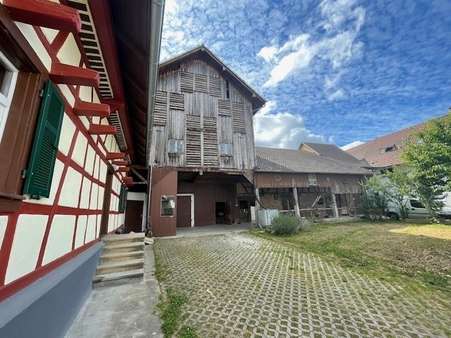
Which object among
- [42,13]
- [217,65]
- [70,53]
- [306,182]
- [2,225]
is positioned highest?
[217,65]

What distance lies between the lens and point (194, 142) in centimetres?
1182

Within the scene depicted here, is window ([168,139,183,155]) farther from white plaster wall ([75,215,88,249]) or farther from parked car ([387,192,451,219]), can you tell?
parked car ([387,192,451,219])

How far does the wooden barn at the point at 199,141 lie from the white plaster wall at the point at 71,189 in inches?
291

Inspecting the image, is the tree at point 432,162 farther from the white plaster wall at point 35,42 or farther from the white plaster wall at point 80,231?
the white plaster wall at point 35,42

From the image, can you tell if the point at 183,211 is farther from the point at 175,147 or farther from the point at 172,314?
the point at 172,314

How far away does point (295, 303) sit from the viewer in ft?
10.2

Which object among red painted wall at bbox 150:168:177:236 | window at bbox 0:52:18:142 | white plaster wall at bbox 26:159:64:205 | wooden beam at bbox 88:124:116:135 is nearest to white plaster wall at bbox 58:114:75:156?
white plaster wall at bbox 26:159:64:205

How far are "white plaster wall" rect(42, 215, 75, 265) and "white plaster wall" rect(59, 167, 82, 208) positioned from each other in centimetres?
18

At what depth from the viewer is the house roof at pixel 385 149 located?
1808 centimetres

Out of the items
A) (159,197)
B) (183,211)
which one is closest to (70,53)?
(159,197)

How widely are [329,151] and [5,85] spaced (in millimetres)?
24207

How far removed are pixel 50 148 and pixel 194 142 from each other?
10.1 metres

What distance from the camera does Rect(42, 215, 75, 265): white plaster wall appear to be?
81.3 inches

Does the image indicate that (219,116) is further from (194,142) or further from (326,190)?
(326,190)
